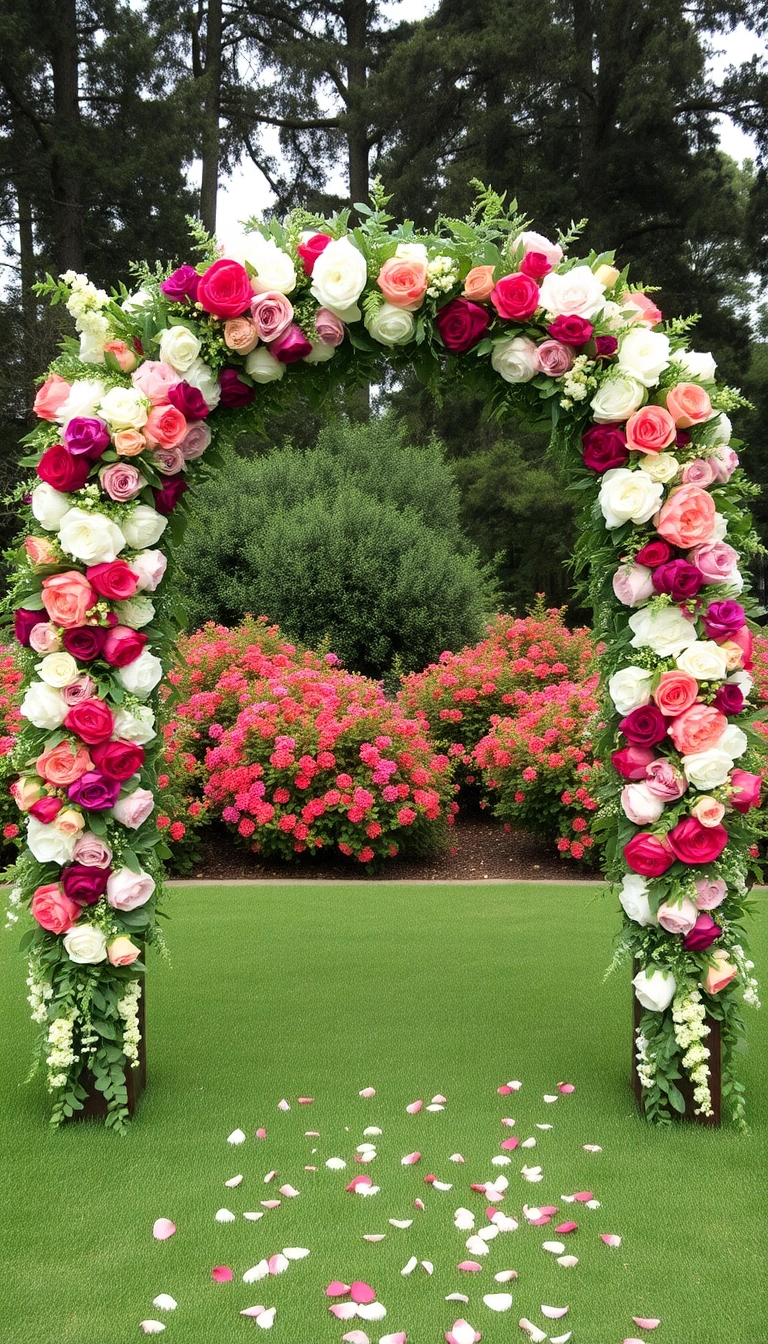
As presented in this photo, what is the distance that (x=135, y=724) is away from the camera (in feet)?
10.4

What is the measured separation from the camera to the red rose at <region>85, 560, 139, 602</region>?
10.1ft

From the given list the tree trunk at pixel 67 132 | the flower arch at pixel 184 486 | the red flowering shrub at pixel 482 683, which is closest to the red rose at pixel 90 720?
the flower arch at pixel 184 486

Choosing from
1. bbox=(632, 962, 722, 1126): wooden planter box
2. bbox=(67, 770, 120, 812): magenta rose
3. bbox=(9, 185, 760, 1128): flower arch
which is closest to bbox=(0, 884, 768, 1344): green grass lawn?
bbox=(632, 962, 722, 1126): wooden planter box

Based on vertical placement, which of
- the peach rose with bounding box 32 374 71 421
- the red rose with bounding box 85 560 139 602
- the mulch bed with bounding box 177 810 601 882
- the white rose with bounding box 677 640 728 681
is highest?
the peach rose with bounding box 32 374 71 421

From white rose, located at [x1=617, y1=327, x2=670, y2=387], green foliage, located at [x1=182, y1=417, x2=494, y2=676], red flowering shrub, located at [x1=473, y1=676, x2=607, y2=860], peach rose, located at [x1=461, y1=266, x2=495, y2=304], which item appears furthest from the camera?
green foliage, located at [x1=182, y1=417, x2=494, y2=676]

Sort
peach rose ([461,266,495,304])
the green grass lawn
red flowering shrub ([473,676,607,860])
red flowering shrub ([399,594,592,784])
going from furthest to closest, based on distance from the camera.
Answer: red flowering shrub ([399,594,592,784])
red flowering shrub ([473,676,607,860])
peach rose ([461,266,495,304])
the green grass lawn

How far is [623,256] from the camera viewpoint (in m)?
18.2

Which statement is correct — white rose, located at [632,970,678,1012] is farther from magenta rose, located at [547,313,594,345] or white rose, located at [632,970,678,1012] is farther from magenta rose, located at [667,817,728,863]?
magenta rose, located at [547,313,594,345]

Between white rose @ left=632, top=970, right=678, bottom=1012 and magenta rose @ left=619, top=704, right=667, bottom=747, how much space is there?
0.71 m

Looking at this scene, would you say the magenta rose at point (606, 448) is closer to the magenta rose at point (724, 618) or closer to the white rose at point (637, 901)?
the magenta rose at point (724, 618)

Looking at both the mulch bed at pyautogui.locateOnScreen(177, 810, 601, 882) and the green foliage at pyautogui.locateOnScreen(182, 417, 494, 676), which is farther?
the green foliage at pyautogui.locateOnScreen(182, 417, 494, 676)

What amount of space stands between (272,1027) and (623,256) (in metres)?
17.3

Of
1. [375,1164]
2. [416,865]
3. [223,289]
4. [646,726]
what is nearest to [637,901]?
[646,726]

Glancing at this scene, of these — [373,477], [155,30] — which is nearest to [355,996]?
[373,477]
